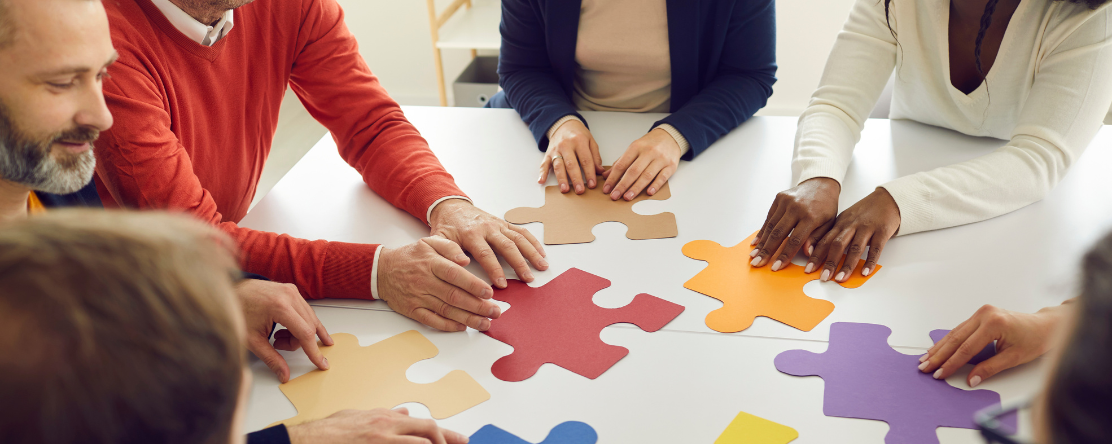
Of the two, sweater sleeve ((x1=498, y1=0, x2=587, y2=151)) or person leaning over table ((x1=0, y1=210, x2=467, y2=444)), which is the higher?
person leaning over table ((x1=0, y1=210, x2=467, y2=444))

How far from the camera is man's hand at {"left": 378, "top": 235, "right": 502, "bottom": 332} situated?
41.3 inches

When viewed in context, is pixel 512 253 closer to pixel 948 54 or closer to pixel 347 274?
pixel 347 274

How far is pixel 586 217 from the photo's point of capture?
4.29 feet

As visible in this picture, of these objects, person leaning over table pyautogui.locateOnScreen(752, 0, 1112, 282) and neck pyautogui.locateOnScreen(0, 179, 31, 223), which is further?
person leaning over table pyautogui.locateOnScreen(752, 0, 1112, 282)

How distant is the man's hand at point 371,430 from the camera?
813 millimetres

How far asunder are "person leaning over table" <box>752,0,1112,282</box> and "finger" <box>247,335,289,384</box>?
745 mm

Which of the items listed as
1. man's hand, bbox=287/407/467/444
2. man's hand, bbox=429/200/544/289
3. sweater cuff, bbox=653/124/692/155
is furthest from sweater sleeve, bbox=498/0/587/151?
man's hand, bbox=287/407/467/444

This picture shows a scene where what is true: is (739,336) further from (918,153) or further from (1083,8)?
(1083,8)

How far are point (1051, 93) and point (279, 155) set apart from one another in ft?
9.69

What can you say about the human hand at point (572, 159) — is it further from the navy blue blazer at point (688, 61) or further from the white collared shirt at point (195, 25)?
the white collared shirt at point (195, 25)

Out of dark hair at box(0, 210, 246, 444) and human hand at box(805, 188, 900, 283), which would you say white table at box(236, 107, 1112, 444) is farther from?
dark hair at box(0, 210, 246, 444)

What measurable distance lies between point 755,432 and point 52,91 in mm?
961

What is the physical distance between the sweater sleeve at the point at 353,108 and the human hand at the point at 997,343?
86 cm

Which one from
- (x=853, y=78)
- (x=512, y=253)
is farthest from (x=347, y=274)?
(x=853, y=78)
